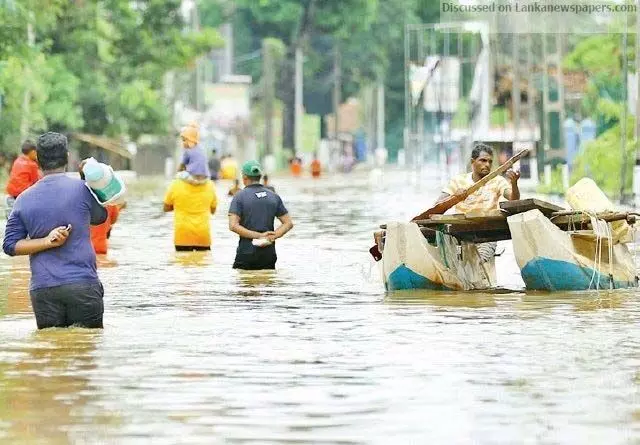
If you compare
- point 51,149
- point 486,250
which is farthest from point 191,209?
point 51,149

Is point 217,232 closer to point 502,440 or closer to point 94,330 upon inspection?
point 94,330

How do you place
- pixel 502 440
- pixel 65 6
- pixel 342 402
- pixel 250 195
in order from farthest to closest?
pixel 65 6 → pixel 250 195 → pixel 342 402 → pixel 502 440

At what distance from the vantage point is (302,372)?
12.1 meters

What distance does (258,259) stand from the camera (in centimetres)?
2159

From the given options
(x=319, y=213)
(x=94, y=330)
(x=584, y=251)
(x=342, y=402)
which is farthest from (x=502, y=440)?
(x=319, y=213)

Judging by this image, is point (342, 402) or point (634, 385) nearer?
point (342, 402)

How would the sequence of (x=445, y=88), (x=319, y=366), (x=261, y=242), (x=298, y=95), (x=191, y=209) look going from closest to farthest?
(x=319, y=366)
(x=261, y=242)
(x=191, y=209)
(x=445, y=88)
(x=298, y=95)

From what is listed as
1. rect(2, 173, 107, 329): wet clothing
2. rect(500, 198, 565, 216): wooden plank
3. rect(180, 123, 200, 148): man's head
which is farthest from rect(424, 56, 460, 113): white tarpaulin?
rect(2, 173, 107, 329): wet clothing

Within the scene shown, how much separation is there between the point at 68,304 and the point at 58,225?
1.76 feet

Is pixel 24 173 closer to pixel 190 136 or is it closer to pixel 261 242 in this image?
pixel 190 136

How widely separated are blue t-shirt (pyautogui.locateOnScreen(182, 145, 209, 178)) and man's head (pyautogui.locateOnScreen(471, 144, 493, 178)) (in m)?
6.96

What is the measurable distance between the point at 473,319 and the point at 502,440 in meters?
6.58

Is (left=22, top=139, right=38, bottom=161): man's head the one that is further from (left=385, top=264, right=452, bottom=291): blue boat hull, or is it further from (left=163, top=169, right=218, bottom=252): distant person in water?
(left=385, top=264, right=452, bottom=291): blue boat hull

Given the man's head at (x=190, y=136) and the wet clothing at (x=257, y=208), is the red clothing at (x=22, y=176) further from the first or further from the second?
the wet clothing at (x=257, y=208)
